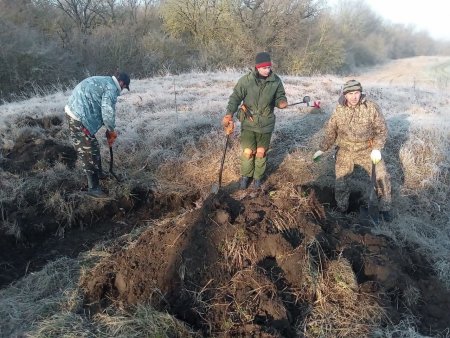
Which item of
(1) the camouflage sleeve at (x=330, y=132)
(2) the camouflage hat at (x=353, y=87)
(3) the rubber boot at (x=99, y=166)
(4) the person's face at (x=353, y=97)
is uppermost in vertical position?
(2) the camouflage hat at (x=353, y=87)

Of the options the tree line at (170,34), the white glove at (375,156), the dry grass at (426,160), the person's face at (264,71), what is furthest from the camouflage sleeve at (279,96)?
the tree line at (170,34)

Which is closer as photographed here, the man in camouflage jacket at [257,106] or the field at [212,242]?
the field at [212,242]

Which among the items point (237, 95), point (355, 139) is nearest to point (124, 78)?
point (237, 95)

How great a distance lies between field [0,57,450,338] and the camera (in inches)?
117

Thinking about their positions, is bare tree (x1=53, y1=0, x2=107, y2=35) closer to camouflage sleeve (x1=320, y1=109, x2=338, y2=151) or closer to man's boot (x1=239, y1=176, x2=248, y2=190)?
man's boot (x1=239, y1=176, x2=248, y2=190)

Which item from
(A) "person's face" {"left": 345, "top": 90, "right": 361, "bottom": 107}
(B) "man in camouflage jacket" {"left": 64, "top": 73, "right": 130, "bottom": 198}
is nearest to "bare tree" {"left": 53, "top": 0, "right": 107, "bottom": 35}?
(B) "man in camouflage jacket" {"left": 64, "top": 73, "right": 130, "bottom": 198}

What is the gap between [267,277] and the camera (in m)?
3.11

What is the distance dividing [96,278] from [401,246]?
9.89ft

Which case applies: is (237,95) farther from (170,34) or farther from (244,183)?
(170,34)

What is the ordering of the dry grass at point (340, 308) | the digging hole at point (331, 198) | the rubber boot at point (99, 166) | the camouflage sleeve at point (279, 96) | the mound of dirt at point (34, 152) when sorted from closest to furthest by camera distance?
1. the dry grass at point (340, 308)
2. the camouflage sleeve at point (279, 96)
3. the digging hole at point (331, 198)
4. the rubber boot at point (99, 166)
5. the mound of dirt at point (34, 152)

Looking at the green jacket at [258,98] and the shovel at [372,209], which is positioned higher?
the green jacket at [258,98]

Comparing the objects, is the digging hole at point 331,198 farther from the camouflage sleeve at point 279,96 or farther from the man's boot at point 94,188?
the man's boot at point 94,188

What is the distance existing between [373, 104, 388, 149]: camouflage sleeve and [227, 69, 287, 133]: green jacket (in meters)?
1.10

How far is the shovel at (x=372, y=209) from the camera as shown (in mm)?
4675
